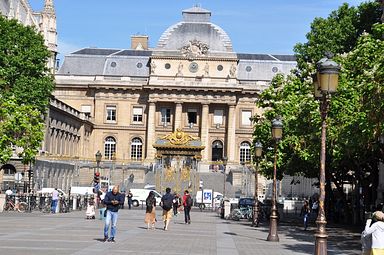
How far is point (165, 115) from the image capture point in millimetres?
110625

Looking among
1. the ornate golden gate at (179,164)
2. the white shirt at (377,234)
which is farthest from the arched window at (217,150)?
the white shirt at (377,234)

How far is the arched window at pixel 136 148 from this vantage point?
366 feet

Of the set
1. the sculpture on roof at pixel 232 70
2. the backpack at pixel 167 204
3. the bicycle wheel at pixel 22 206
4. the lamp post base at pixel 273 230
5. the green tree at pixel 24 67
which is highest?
the sculpture on roof at pixel 232 70

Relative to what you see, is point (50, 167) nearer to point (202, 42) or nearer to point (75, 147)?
point (75, 147)

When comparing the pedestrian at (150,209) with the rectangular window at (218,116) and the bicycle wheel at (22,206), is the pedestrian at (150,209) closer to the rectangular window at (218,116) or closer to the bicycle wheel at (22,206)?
the bicycle wheel at (22,206)

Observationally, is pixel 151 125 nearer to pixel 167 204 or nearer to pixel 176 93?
pixel 176 93

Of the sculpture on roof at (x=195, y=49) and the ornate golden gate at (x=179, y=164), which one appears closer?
the ornate golden gate at (x=179, y=164)

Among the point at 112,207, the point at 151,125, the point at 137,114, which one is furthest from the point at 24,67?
the point at 137,114

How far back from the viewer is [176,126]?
109 meters

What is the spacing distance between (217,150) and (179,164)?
26.9 metres

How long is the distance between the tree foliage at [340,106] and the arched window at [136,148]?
173ft

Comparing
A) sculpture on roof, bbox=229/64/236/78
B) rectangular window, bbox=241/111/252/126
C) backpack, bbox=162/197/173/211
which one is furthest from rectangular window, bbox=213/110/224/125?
backpack, bbox=162/197/173/211

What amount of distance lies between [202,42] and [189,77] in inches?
190

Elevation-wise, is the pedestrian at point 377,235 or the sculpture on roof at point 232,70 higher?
the sculpture on roof at point 232,70
